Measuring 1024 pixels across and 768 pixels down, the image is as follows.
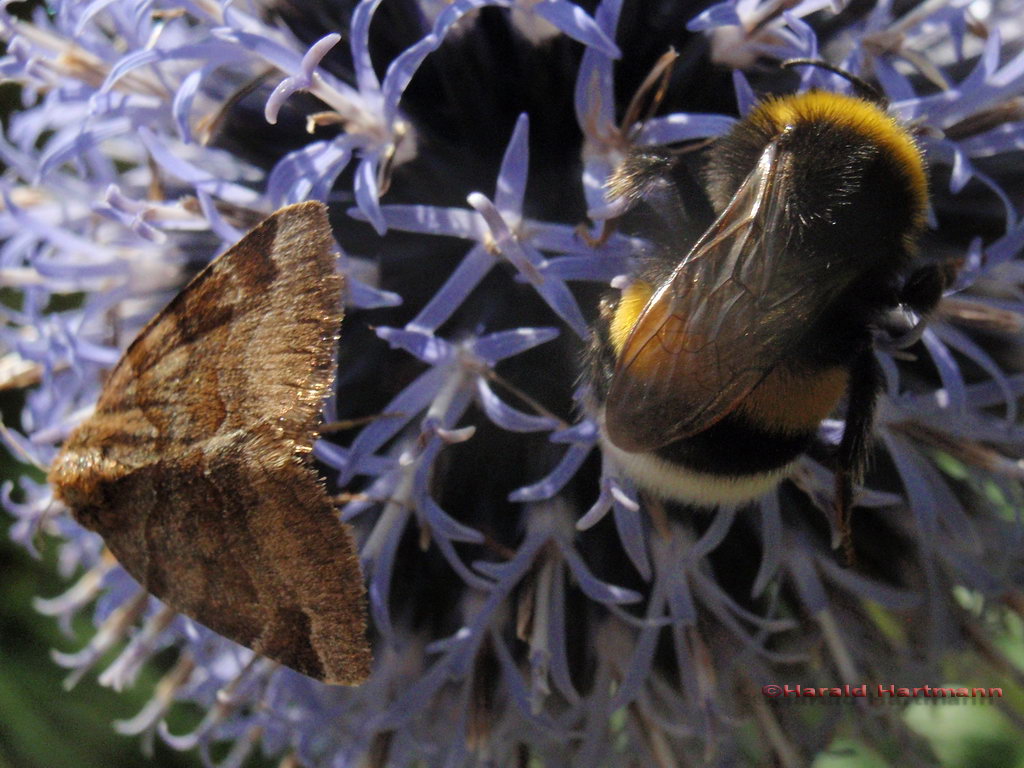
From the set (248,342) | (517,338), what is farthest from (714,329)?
(248,342)

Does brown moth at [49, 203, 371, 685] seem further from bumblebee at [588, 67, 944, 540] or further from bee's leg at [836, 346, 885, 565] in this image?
bee's leg at [836, 346, 885, 565]

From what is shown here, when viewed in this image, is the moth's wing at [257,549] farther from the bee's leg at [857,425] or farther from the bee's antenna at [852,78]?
the bee's antenna at [852,78]

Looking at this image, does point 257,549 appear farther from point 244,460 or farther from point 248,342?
point 248,342

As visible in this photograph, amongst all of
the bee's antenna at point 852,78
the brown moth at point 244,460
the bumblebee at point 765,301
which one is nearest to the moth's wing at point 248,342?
the brown moth at point 244,460

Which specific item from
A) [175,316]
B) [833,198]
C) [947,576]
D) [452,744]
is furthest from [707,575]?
[175,316]

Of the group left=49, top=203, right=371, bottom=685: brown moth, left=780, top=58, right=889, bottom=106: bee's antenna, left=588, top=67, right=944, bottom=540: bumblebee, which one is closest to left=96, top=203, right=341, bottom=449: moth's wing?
left=49, top=203, right=371, bottom=685: brown moth

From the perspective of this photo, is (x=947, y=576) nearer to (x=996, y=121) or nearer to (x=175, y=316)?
(x=996, y=121)
